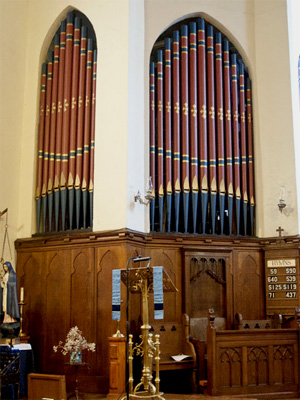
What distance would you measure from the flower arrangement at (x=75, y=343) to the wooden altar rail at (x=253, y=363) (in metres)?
1.99

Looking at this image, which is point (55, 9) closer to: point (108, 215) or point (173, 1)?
point (173, 1)

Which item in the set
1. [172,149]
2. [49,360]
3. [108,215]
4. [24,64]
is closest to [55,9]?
[24,64]

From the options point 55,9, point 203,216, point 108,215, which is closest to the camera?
point 108,215

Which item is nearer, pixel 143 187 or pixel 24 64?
pixel 143 187

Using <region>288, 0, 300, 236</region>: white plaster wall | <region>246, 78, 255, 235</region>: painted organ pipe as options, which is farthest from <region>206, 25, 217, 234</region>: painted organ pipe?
<region>288, 0, 300, 236</region>: white plaster wall

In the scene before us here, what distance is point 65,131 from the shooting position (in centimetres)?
1112

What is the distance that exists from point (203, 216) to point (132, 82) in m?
2.76

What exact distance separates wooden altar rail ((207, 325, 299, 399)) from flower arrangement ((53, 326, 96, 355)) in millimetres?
1989

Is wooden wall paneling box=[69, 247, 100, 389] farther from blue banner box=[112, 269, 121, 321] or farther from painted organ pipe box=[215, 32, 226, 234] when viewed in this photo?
painted organ pipe box=[215, 32, 226, 234]

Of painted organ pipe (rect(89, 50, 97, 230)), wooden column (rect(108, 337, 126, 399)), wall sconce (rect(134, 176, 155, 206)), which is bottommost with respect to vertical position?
wooden column (rect(108, 337, 126, 399))

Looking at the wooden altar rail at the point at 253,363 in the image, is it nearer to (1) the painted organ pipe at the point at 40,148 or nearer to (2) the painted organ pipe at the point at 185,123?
(2) the painted organ pipe at the point at 185,123

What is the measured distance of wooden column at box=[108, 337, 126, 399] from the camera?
29.5 feet

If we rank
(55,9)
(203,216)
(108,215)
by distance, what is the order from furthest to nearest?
(55,9), (203,216), (108,215)

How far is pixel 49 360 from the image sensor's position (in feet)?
33.9
